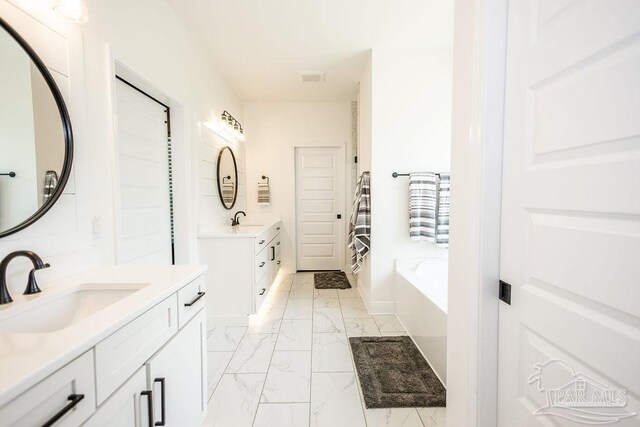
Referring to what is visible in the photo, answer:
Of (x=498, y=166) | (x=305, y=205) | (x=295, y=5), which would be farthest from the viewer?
(x=305, y=205)

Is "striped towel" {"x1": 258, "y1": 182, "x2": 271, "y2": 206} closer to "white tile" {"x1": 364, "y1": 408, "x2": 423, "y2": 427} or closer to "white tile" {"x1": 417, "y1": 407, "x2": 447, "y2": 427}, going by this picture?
"white tile" {"x1": 364, "y1": 408, "x2": 423, "y2": 427}

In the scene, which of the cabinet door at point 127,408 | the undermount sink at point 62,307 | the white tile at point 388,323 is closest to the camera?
the cabinet door at point 127,408

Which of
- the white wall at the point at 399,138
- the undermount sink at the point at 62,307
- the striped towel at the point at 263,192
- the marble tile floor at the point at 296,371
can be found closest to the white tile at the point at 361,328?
the marble tile floor at the point at 296,371

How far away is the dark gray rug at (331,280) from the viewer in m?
3.85

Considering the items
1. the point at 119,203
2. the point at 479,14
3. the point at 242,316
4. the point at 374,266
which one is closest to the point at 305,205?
the point at 374,266

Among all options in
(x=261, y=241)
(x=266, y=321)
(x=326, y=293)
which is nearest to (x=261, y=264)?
(x=261, y=241)

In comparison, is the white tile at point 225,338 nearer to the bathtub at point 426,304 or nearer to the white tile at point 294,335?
the white tile at point 294,335

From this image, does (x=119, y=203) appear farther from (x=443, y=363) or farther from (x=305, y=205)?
(x=305, y=205)

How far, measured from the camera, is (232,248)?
2.67m

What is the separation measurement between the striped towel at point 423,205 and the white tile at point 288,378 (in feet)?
5.10

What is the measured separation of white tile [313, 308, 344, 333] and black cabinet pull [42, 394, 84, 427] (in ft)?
6.71

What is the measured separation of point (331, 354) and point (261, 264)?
3.99ft

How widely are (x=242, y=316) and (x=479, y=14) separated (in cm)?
274

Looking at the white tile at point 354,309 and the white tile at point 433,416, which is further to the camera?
the white tile at point 354,309
